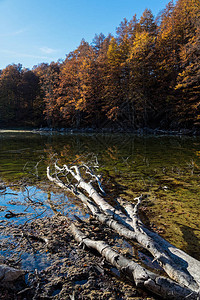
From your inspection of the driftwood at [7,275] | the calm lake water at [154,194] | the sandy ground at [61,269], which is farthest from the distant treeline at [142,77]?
the driftwood at [7,275]

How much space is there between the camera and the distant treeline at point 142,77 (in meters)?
24.9

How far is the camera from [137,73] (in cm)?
2816

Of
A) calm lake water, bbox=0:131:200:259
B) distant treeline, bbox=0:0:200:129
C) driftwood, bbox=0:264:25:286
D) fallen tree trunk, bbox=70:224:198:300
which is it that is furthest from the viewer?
distant treeline, bbox=0:0:200:129

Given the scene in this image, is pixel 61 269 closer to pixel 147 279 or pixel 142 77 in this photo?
pixel 147 279

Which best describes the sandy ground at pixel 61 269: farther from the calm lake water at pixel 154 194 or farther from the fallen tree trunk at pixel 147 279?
the calm lake water at pixel 154 194

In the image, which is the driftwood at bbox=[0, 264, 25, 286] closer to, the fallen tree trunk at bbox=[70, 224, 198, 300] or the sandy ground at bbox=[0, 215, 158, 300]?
the sandy ground at bbox=[0, 215, 158, 300]

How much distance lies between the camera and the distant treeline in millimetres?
24922

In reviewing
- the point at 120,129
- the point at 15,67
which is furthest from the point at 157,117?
the point at 15,67

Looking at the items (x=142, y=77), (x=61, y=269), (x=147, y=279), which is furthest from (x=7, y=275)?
(x=142, y=77)

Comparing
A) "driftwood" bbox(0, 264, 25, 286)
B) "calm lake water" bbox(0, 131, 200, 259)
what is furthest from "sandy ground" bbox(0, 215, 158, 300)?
"calm lake water" bbox(0, 131, 200, 259)

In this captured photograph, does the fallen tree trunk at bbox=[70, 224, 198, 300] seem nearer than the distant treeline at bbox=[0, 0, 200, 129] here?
Yes

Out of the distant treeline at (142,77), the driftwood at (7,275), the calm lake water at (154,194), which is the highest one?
the distant treeline at (142,77)

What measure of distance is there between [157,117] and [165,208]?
29.2m

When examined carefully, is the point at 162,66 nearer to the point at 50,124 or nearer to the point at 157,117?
the point at 157,117
